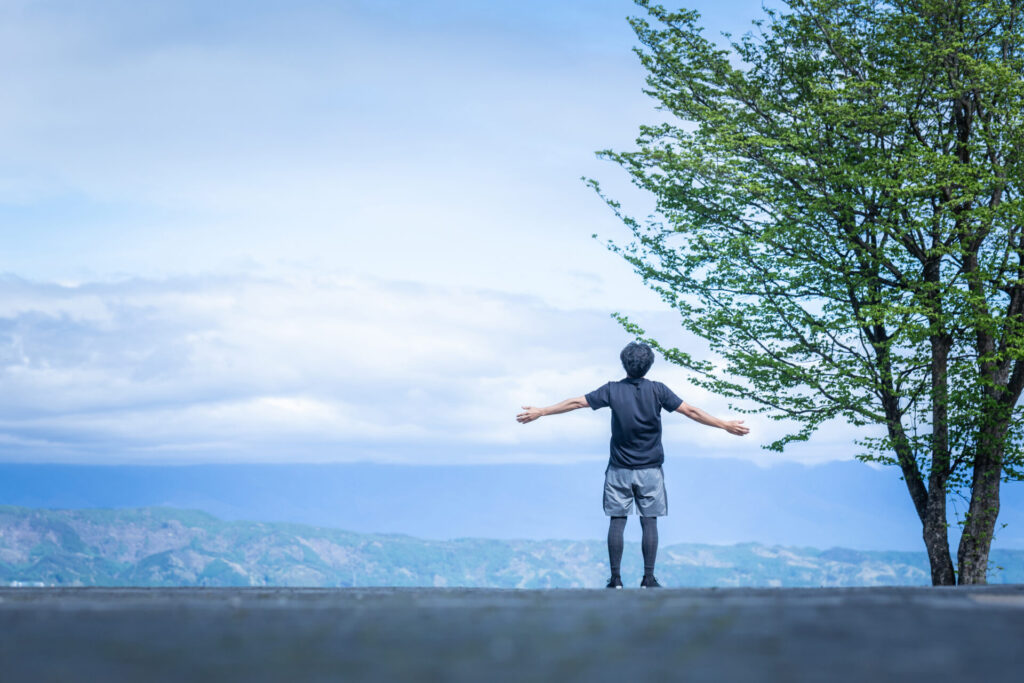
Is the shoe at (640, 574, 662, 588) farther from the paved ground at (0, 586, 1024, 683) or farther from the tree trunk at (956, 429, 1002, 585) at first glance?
the tree trunk at (956, 429, 1002, 585)

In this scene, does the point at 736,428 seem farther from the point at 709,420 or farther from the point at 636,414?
the point at 636,414

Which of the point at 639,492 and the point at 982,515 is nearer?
the point at 639,492

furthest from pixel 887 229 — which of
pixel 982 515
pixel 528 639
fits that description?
pixel 528 639

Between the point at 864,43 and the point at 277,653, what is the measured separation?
18319 mm

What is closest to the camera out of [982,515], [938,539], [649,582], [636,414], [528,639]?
[528,639]

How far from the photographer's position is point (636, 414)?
30.7 ft

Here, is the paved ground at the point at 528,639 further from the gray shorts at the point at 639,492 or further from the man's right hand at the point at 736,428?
the man's right hand at the point at 736,428

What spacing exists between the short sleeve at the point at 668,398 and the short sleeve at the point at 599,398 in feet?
1.65

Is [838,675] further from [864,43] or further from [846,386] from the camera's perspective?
[864,43]

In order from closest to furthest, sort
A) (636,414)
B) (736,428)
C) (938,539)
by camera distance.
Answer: (636,414)
(736,428)
(938,539)

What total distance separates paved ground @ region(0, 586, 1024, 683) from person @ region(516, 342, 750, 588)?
4476 mm

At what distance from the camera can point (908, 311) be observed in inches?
657

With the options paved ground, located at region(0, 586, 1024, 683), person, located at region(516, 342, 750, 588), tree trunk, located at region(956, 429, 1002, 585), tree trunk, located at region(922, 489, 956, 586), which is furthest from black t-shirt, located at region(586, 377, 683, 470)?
tree trunk, located at region(956, 429, 1002, 585)

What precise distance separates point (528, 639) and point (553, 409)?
592 cm
